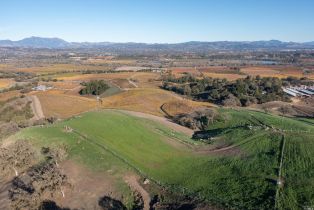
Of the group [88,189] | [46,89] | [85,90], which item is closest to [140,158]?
[88,189]

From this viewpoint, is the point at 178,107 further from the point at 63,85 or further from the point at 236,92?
the point at 63,85

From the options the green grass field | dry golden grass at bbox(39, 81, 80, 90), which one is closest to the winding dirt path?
the green grass field

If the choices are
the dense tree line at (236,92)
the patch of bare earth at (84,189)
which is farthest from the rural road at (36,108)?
the dense tree line at (236,92)

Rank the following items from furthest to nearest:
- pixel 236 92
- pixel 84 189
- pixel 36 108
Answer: pixel 236 92, pixel 36 108, pixel 84 189

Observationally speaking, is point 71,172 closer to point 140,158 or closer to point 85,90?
point 140,158

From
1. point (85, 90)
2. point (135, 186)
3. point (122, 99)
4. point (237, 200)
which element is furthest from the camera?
point (85, 90)

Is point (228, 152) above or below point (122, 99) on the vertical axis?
above

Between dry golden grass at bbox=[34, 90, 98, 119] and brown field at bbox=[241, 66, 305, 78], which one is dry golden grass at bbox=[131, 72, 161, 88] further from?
brown field at bbox=[241, 66, 305, 78]

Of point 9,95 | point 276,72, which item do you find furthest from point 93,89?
point 276,72
